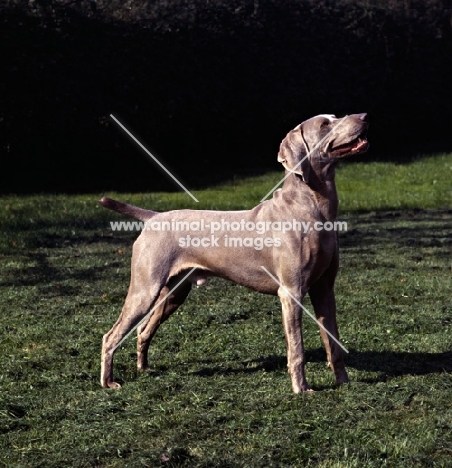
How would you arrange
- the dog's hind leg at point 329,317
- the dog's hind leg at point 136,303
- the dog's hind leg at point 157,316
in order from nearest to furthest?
the dog's hind leg at point 329,317 → the dog's hind leg at point 136,303 → the dog's hind leg at point 157,316

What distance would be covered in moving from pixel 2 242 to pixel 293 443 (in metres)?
7.71

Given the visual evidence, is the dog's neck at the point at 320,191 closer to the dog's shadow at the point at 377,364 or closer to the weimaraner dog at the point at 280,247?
the weimaraner dog at the point at 280,247

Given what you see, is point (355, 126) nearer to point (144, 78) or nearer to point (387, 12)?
point (144, 78)

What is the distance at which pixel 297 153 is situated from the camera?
18.3 feet

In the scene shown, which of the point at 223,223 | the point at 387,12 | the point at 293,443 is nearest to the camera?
the point at 293,443

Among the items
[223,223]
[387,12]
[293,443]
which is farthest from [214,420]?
[387,12]

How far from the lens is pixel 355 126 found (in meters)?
5.49

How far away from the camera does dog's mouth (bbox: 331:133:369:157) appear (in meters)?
5.49

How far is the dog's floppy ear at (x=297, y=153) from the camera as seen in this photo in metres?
5.55

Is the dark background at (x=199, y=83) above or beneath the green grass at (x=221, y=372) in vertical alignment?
above

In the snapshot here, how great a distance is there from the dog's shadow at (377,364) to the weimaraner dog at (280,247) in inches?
16.5

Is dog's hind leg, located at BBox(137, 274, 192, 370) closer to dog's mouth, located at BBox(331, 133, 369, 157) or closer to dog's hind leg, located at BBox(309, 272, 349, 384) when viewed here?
dog's hind leg, located at BBox(309, 272, 349, 384)

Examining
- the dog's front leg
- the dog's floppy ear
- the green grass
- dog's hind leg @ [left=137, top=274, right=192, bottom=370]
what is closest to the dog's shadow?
the green grass

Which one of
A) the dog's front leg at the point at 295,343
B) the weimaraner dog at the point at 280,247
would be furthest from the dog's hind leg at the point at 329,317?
the dog's front leg at the point at 295,343
